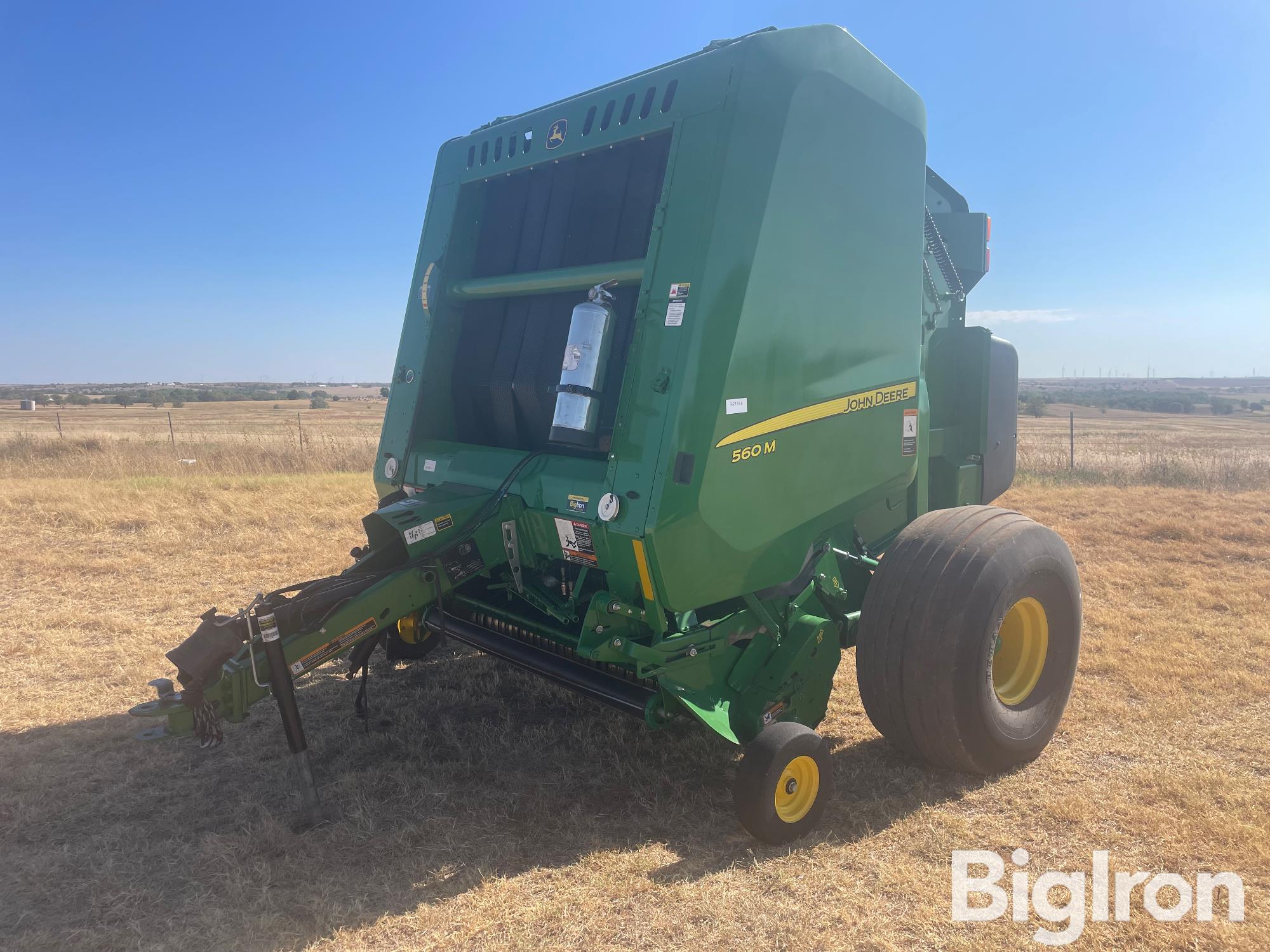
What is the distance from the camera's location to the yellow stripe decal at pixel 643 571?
3.19 m

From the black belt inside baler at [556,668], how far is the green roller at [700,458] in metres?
0.02

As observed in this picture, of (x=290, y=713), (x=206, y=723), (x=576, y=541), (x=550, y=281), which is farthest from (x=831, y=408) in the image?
(x=206, y=723)

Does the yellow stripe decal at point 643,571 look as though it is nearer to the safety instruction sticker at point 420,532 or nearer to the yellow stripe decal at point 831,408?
the yellow stripe decal at point 831,408

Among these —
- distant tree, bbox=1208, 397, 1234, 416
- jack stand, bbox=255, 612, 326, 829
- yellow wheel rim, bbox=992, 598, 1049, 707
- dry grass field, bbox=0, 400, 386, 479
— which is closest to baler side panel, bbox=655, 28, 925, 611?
yellow wheel rim, bbox=992, 598, 1049, 707

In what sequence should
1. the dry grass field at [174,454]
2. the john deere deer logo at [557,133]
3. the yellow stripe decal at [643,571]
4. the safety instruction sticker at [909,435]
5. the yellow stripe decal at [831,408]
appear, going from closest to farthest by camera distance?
the yellow stripe decal at [643,571] → the yellow stripe decal at [831,408] → the john deere deer logo at [557,133] → the safety instruction sticker at [909,435] → the dry grass field at [174,454]

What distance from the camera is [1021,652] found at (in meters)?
4.19

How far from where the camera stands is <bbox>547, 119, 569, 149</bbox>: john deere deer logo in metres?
3.98

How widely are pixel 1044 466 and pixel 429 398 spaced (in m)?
14.6

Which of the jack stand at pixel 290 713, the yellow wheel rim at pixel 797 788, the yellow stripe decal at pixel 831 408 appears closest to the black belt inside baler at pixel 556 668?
the yellow wheel rim at pixel 797 788

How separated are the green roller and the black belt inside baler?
19 millimetres

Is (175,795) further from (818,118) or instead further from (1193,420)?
(1193,420)

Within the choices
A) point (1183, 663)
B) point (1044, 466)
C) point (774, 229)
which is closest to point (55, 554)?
point (774, 229)

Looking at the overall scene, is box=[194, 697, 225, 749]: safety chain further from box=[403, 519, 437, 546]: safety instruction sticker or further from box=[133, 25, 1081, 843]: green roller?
box=[403, 519, 437, 546]: safety instruction sticker

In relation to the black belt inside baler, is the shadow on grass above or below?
below
